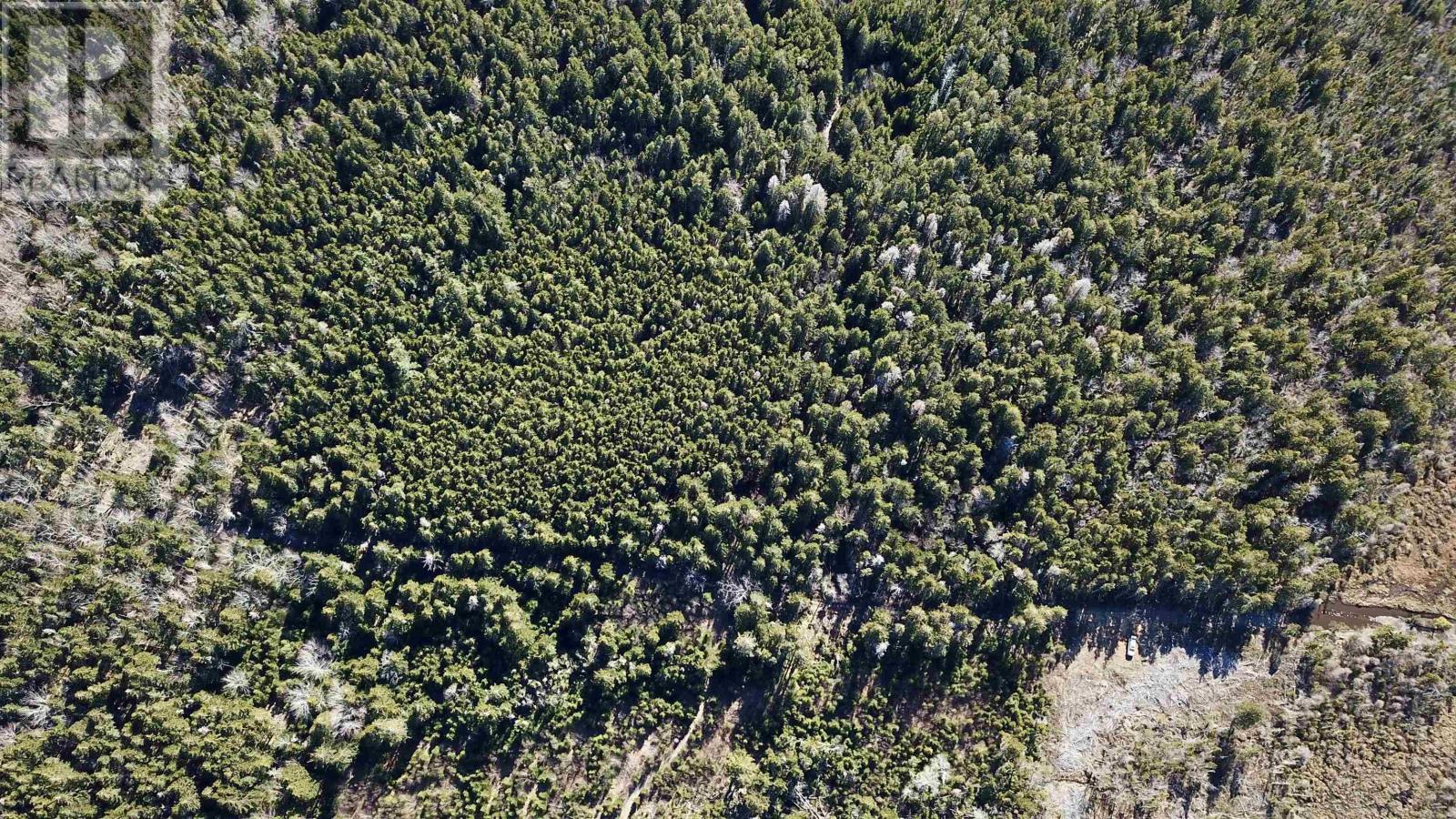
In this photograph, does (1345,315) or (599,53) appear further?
(599,53)

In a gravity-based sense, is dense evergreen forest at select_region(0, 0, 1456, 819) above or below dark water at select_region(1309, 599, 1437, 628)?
above

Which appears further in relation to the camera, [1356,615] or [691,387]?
[691,387]

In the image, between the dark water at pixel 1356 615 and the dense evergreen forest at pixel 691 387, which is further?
the dark water at pixel 1356 615

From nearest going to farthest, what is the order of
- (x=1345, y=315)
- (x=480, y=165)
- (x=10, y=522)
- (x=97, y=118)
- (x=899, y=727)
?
(x=10, y=522) → (x=899, y=727) → (x=97, y=118) → (x=1345, y=315) → (x=480, y=165)

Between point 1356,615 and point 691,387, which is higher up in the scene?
point 691,387

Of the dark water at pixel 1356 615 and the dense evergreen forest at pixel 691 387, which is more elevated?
the dense evergreen forest at pixel 691 387

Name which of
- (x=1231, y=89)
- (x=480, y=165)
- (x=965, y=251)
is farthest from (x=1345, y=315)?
(x=480, y=165)

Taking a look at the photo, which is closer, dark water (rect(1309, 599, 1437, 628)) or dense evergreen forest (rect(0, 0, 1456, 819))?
Result: dense evergreen forest (rect(0, 0, 1456, 819))

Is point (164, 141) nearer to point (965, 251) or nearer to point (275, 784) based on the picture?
point (275, 784)
